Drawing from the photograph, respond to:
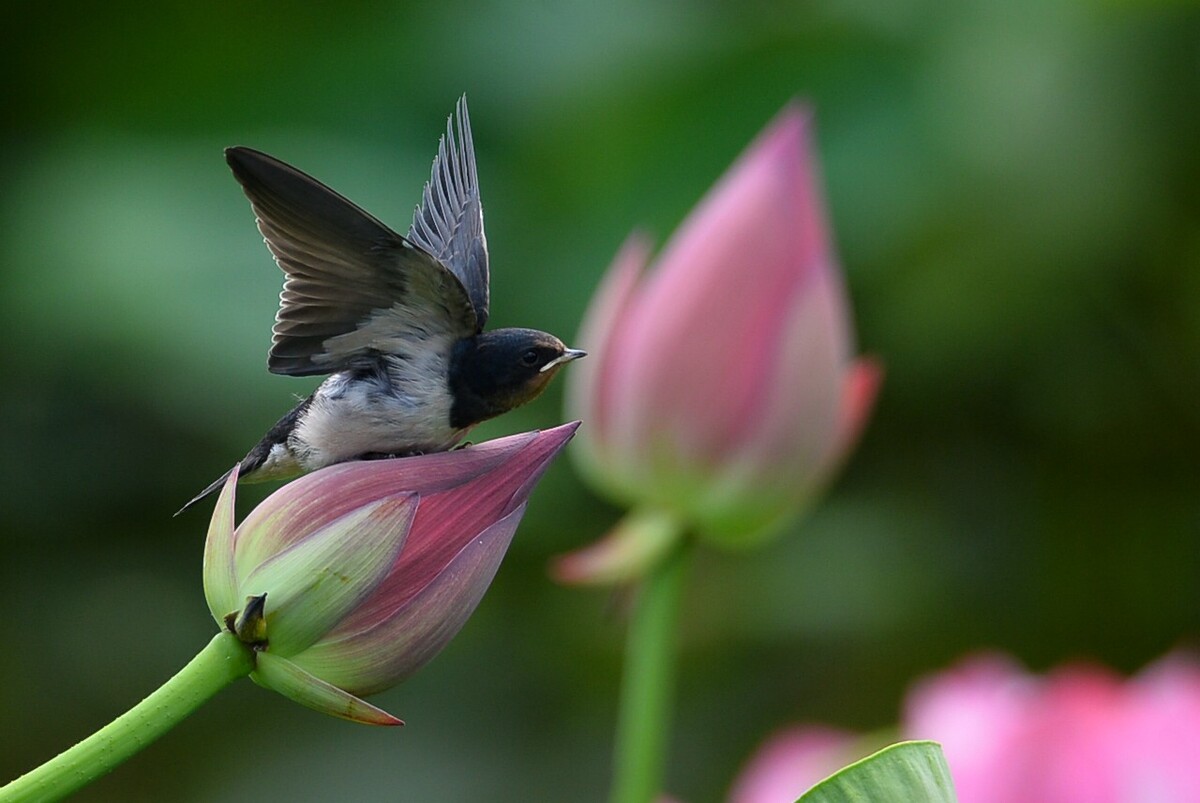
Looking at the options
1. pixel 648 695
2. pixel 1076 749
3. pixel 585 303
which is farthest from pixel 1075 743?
pixel 585 303

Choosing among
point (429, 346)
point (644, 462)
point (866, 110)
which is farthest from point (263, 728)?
point (429, 346)

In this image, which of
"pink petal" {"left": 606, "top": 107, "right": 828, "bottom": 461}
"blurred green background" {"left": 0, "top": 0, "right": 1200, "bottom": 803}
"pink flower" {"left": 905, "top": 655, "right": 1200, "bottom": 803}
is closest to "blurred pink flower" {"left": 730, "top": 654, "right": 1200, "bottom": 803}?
"pink flower" {"left": 905, "top": 655, "right": 1200, "bottom": 803}

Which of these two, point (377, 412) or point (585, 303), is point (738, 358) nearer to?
point (377, 412)

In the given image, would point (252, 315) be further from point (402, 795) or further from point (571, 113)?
point (402, 795)

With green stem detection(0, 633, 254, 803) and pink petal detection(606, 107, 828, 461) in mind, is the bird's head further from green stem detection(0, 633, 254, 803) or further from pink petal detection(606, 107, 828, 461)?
pink petal detection(606, 107, 828, 461)

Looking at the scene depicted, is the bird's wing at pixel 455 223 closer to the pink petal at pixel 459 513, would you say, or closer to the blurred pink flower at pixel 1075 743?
the pink petal at pixel 459 513

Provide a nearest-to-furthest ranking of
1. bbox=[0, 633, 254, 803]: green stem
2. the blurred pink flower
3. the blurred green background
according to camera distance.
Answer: bbox=[0, 633, 254, 803]: green stem
the blurred pink flower
the blurred green background

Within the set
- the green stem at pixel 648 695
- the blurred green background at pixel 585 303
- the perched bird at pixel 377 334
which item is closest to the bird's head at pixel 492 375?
the perched bird at pixel 377 334
